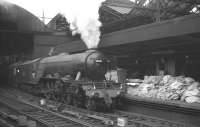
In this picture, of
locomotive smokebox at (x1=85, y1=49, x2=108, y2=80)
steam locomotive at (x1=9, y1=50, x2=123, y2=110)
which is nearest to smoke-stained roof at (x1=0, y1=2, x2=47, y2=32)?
steam locomotive at (x1=9, y1=50, x2=123, y2=110)

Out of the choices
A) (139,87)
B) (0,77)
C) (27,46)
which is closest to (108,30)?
(139,87)

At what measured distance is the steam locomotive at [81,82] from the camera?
12516 millimetres

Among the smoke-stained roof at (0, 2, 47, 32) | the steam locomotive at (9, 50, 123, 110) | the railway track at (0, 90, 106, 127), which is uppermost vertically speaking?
the smoke-stained roof at (0, 2, 47, 32)

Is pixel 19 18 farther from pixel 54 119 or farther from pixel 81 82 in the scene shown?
pixel 54 119

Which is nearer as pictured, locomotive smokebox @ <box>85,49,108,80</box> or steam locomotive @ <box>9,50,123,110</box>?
steam locomotive @ <box>9,50,123,110</box>

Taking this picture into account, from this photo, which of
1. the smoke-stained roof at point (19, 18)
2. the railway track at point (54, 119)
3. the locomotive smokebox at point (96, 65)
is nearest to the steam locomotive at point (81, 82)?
the locomotive smokebox at point (96, 65)

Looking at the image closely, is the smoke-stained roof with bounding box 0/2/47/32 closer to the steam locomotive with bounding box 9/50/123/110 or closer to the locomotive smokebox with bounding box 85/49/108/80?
the steam locomotive with bounding box 9/50/123/110

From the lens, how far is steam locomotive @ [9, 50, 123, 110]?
41.1 ft

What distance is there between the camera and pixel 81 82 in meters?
12.6

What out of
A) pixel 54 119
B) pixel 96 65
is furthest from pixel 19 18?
pixel 54 119

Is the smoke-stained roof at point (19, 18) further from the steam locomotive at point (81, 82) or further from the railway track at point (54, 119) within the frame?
the railway track at point (54, 119)

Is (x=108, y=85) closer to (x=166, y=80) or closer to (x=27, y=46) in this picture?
(x=166, y=80)

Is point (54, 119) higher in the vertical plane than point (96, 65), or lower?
lower

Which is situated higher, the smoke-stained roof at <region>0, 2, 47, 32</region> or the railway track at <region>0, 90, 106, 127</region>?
the smoke-stained roof at <region>0, 2, 47, 32</region>
